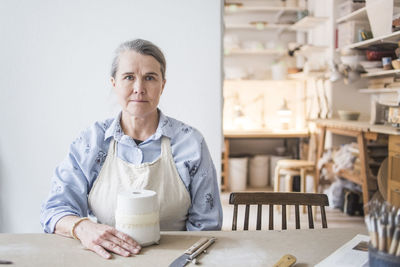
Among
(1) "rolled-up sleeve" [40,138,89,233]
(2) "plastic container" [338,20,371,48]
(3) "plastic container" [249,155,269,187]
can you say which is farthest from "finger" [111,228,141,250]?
(3) "plastic container" [249,155,269,187]

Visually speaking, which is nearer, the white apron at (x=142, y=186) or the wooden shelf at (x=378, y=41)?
the white apron at (x=142, y=186)

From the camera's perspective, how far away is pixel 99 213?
1478 millimetres

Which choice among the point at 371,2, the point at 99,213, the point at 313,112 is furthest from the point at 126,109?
the point at 313,112

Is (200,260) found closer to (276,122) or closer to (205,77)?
(205,77)

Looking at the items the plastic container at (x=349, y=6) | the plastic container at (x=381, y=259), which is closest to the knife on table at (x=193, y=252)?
the plastic container at (x=381, y=259)

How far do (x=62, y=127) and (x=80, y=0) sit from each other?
70 cm

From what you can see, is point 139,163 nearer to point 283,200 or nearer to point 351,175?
point 283,200

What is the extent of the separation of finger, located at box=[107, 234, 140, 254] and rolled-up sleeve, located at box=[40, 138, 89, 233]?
0.30 m

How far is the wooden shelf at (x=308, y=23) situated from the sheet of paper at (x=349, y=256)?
411cm

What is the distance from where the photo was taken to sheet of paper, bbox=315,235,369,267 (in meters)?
1.02

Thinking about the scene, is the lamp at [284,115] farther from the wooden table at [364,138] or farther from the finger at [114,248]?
the finger at [114,248]

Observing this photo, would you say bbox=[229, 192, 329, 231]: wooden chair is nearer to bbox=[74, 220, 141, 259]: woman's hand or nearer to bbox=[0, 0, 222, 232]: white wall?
bbox=[74, 220, 141, 259]: woman's hand

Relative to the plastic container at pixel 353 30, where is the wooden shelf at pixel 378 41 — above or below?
below

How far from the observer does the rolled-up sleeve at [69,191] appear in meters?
1.37
